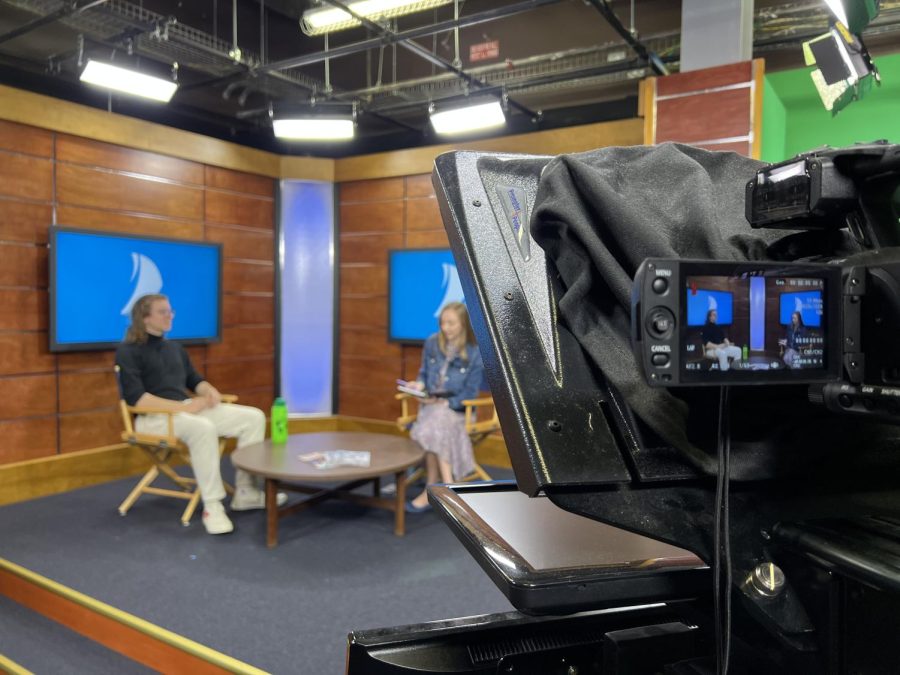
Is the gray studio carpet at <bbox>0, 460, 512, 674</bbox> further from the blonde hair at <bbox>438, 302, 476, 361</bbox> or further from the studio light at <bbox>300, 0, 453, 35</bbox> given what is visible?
the studio light at <bbox>300, 0, 453, 35</bbox>

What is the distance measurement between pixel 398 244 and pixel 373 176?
685 millimetres

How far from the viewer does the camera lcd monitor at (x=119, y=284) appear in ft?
15.1

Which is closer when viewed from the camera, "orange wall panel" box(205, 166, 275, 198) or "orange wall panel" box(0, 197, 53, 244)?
"orange wall panel" box(0, 197, 53, 244)

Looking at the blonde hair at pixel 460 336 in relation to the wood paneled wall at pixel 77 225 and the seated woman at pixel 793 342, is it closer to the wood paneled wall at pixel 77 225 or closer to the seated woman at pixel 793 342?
the wood paneled wall at pixel 77 225

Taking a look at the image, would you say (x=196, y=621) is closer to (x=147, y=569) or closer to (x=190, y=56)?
(x=147, y=569)

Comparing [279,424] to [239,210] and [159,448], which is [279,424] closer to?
[159,448]

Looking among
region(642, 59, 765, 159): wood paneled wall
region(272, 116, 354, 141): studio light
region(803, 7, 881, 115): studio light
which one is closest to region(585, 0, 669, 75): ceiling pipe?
region(642, 59, 765, 159): wood paneled wall

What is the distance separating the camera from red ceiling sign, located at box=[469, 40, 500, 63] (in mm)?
5273

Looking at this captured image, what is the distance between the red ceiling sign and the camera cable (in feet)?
16.8

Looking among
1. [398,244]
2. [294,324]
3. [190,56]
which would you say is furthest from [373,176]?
[190,56]

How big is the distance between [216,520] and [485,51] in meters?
3.93

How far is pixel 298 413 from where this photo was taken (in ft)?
21.1

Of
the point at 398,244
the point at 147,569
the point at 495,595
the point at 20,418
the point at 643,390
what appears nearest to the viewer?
the point at 643,390

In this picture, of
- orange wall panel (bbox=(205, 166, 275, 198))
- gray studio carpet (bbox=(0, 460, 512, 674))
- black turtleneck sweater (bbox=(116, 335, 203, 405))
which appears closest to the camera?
gray studio carpet (bbox=(0, 460, 512, 674))
